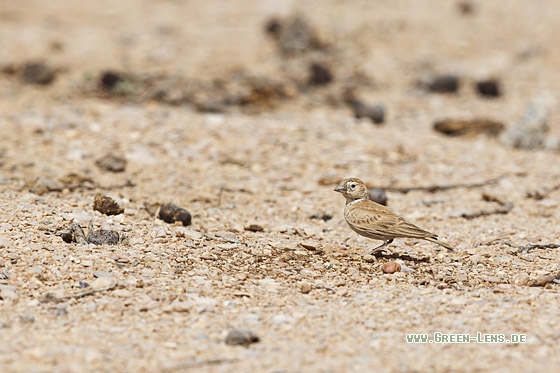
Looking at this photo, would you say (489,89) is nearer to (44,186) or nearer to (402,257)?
(402,257)

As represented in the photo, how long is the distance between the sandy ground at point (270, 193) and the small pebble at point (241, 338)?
0.03m

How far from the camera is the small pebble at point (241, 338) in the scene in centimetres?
504

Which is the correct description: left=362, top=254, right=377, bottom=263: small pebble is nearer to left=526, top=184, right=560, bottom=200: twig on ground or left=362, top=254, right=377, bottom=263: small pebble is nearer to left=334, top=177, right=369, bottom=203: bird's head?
left=334, top=177, right=369, bottom=203: bird's head

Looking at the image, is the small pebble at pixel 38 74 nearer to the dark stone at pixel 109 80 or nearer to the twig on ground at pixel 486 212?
the dark stone at pixel 109 80

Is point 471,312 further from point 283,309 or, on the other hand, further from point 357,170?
point 357,170

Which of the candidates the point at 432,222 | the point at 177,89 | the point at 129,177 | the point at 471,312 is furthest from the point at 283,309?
the point at 177,89

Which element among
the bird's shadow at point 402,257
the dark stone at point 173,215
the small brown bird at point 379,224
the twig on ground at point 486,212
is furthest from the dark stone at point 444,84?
the dark stone at point 173,215

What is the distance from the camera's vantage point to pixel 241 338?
198 inches

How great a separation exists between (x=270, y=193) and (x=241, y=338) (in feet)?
14.3

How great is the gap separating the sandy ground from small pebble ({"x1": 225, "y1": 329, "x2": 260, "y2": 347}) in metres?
0.03

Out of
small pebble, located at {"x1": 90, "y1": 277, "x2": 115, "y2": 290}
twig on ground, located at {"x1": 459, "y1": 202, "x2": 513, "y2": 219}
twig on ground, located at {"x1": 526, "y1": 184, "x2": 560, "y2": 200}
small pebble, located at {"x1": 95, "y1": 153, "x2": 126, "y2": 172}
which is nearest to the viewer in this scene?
small pebble, located at {"x1": 90, "y1": 277, "x2": 115, "y2": 290}

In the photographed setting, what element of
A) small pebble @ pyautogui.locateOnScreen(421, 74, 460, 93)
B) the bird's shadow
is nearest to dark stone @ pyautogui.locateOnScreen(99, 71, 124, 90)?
small pebble @ pyautogui.locateOnScreen(421, 74, 460, 93)

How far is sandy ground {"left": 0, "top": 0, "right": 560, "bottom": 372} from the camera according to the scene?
16.9 feet

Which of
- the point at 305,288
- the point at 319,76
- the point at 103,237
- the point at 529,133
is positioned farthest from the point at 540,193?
the point at 319,76
